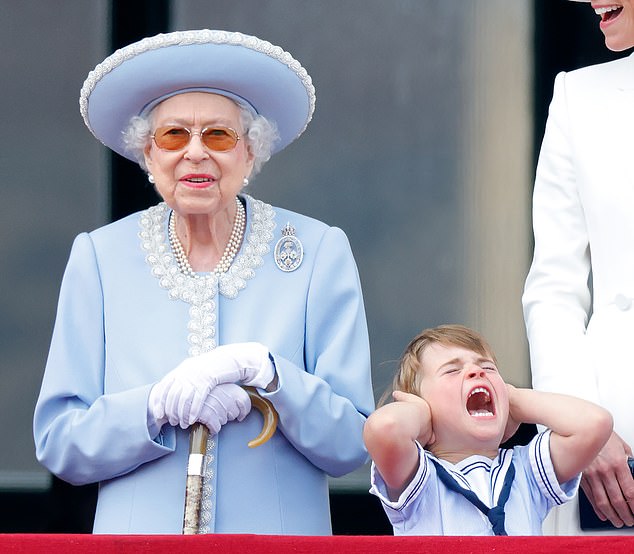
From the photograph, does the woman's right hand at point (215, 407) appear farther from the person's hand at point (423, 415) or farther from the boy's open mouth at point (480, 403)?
the boy's open mouth at point (480, 403)

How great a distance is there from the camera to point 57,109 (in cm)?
507

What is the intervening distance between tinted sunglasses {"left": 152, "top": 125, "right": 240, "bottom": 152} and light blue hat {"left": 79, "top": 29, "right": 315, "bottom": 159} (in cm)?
9

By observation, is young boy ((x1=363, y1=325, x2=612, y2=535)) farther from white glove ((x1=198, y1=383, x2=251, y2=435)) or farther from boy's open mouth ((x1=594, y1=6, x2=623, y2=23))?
boy's open mouth ((x1=594, y1=6, x2=623, y2=23))

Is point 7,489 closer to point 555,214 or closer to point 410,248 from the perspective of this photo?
point 410,248

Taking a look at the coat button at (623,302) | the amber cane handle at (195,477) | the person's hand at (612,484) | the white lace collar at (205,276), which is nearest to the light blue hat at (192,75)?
the white lace collar at (205,276)

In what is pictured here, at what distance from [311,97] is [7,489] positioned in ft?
5.93

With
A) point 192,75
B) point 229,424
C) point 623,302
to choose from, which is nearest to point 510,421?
point 623,302

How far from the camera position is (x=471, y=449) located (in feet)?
10.3

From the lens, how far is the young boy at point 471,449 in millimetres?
3033

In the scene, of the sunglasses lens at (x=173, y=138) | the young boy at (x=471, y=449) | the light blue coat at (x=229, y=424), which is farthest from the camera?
the sunglasses lens at (x=173, y=138)

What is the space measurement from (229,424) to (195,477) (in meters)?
0.19

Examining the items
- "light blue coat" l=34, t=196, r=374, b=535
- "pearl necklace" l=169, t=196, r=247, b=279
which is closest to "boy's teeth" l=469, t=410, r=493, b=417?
"light blue coat" l=34, t=196, r=374, b=535

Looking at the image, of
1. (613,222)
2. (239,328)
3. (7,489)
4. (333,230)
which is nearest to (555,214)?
(613,222)

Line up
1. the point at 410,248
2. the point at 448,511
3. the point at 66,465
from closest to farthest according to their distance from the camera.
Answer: the point at 448,511, the point at 66,465, the point at 410,248
